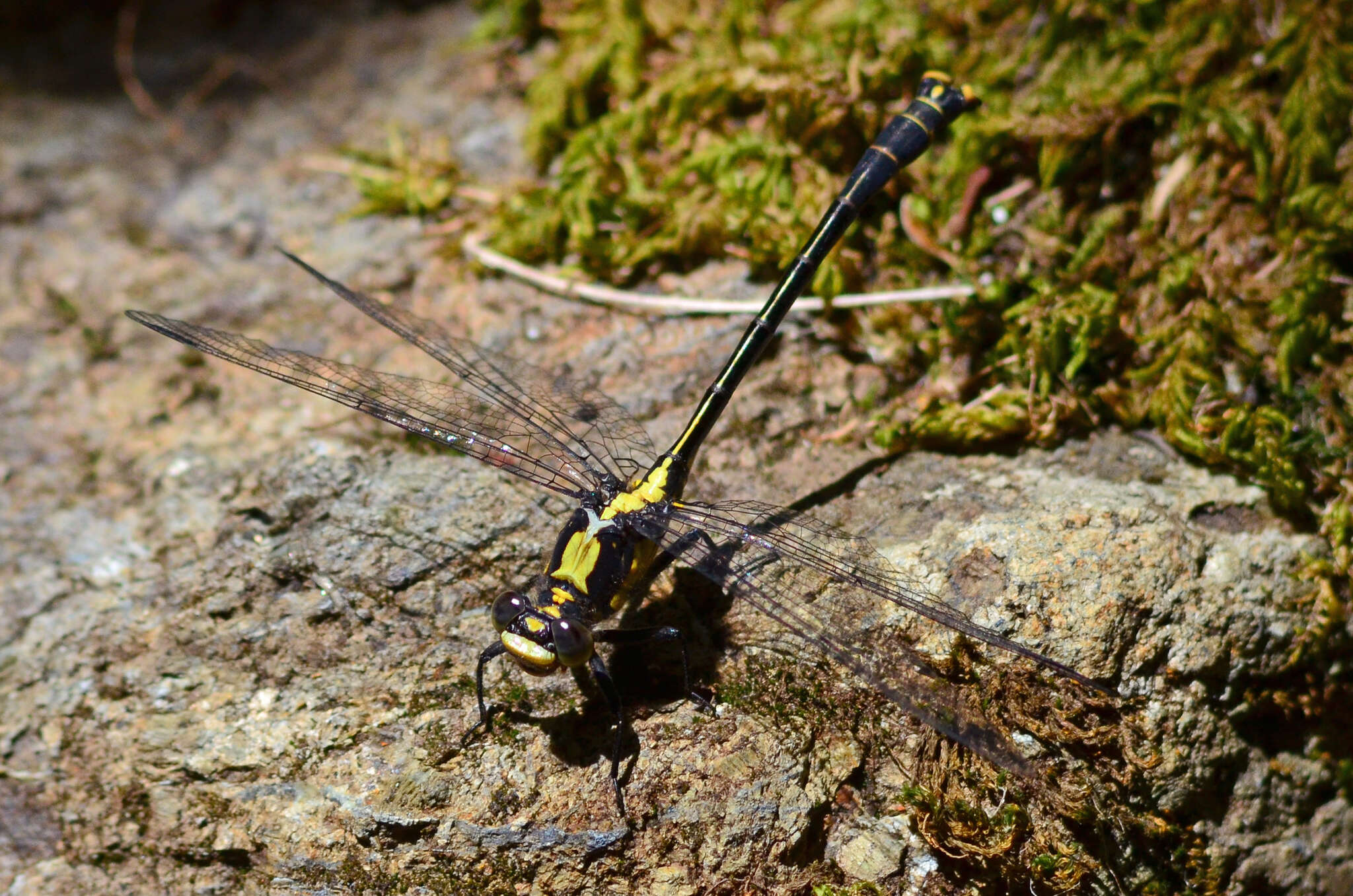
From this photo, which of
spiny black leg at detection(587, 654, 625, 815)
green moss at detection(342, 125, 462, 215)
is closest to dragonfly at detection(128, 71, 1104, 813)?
spiny black leg at detection(587, 654, 625, 815)

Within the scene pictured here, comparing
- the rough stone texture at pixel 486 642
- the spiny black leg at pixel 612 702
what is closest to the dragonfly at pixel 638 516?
the spiny black leg at pixel 612 702

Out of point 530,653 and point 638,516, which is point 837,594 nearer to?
point 638,516

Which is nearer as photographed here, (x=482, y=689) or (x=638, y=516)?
(x=482, y=689)

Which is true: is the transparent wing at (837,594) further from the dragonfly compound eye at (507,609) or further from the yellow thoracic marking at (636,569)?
the dragonfly compound eye at (507,609)

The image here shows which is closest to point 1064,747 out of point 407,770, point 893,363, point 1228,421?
point 1228,421

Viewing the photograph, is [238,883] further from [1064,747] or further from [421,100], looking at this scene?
[421,100]

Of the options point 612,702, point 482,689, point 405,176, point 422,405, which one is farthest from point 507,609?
point 405,176
